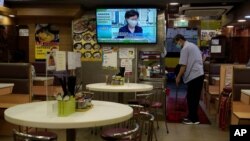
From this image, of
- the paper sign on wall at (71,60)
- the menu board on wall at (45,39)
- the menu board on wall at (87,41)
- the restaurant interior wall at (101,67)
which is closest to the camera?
the paper sign on wall at (71,60)

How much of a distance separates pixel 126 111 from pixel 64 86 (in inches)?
25.6

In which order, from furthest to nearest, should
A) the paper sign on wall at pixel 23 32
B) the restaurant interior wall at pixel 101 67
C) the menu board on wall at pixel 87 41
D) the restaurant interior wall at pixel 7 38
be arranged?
the paper sign on wall at pixel 23 32, the restaurant interior wall at pixel 7 38, the menu board on wall at pixel 87 41, the restaurant interior wall at pixel 101 67

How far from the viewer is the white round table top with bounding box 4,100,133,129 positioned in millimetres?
2629

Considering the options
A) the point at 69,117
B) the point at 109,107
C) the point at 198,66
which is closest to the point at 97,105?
the point at 109,107

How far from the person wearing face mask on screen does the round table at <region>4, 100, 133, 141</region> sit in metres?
4.09

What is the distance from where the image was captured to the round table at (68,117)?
8.63 ft

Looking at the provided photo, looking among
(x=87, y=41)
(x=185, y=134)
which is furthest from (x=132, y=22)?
(x=185, y=134)

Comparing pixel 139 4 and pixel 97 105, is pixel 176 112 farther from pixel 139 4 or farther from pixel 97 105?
pixel 97 105

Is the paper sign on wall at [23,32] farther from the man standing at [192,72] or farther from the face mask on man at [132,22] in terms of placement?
the man standing at [192,72]

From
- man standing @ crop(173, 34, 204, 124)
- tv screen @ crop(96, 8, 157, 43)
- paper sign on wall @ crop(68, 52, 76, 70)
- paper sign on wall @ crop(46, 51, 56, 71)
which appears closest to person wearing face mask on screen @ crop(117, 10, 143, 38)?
tv screen @ crop(96, 8, 157, 43)

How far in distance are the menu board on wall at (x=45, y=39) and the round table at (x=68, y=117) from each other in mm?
5340

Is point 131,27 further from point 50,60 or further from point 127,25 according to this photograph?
point 50,60

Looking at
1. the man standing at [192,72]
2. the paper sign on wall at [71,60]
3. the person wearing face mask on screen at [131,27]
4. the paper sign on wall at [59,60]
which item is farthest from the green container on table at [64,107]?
the person wearing face mask on screen at [131,27]

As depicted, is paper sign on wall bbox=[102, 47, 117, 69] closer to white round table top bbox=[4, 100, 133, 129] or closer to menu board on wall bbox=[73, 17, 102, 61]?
menu board on wall bbox=[73, 17, 102, 61]
